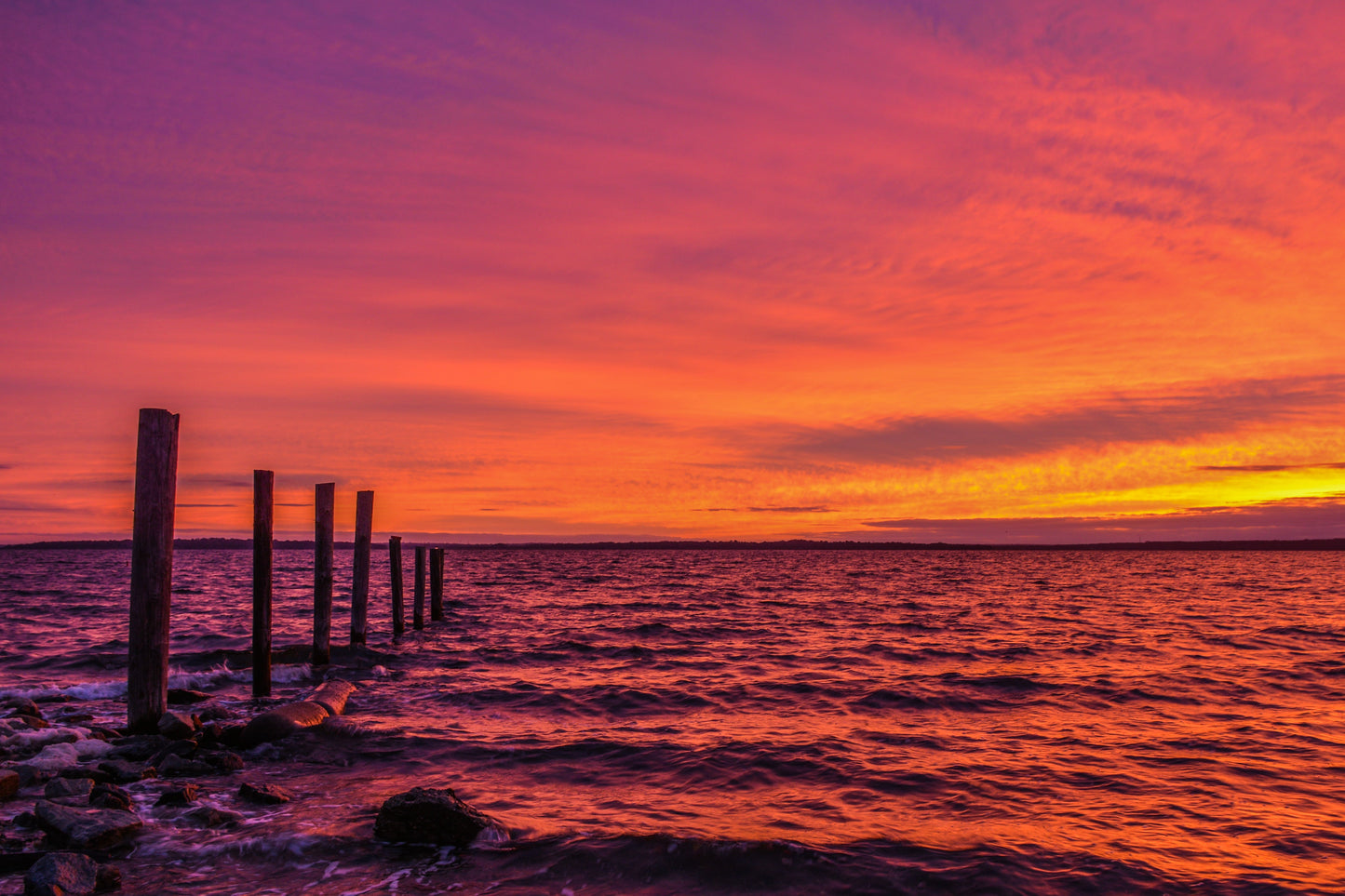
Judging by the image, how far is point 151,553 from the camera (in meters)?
10.7

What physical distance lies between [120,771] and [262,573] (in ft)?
18.4

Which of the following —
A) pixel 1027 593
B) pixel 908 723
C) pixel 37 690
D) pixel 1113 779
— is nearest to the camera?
pixel 1113 779

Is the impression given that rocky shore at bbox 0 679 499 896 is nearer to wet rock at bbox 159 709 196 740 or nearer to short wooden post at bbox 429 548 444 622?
wet rock at bbox 159 709 196 740

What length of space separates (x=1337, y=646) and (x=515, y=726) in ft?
75.7

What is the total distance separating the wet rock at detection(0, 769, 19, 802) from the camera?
8.75 m

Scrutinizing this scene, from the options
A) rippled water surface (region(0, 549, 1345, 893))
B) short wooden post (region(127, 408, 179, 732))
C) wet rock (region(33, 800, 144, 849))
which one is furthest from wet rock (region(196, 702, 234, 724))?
wet rock (region(33, 800, 144, 849))

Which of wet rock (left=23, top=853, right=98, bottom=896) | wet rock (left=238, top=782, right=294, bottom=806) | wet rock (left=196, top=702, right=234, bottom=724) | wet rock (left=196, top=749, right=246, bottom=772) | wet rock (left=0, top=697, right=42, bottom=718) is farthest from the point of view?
wet rock (left=196, top=702, right=234, bottom=724)

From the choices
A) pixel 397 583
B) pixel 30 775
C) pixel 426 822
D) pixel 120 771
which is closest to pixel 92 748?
pixel 30 775

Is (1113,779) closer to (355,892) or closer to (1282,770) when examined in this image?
(1282,770)

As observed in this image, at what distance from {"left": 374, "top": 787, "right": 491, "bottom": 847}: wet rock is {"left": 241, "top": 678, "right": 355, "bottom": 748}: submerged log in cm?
438

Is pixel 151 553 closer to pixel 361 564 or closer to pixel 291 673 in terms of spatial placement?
pixel 291 673

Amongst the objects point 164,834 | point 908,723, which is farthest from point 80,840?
point 908,723

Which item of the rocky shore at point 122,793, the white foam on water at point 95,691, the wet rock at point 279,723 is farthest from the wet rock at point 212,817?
the white foam on water at point 95,691

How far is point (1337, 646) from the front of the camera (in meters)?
23.4
